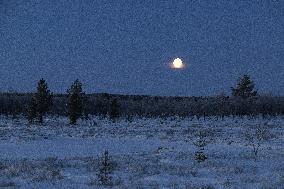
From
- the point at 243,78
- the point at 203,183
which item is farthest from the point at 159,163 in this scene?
the point at 243,78

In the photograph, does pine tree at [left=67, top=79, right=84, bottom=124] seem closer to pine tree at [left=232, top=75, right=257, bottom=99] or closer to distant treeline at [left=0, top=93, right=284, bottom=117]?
distant treeline at [left=0, top=93, right=284, bottom=117]

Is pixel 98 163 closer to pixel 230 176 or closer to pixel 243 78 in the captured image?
pixel 230 176

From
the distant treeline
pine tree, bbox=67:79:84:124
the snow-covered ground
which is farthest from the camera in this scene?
the distant treeline

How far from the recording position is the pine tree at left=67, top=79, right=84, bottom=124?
1977 inches

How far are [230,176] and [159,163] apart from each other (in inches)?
161

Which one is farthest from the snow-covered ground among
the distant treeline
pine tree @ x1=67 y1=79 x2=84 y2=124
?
the distant treeline

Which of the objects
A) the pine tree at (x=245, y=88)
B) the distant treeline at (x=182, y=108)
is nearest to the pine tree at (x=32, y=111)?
the distant treeline at (x=182, y=108)

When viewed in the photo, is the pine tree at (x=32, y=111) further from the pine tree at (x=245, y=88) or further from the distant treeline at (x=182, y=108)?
the pine tree at (x=245, y=88)

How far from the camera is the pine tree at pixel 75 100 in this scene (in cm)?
5022

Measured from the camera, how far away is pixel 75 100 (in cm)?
5128

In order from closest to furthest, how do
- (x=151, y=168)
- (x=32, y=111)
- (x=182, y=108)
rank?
(x=151, y=168), (x=32, y=111), (x=182, y=108)

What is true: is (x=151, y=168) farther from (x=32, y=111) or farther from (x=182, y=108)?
→ (x=182, y=108)

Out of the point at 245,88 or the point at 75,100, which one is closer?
the point at 75,100

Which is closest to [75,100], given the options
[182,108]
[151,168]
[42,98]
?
[42,98]
